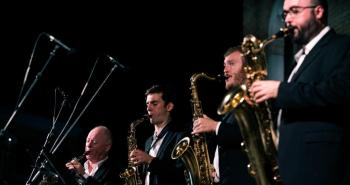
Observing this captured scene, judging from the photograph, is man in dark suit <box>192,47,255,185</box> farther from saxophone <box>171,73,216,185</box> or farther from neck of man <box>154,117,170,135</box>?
neck of man <box>154,117,170,135</box>

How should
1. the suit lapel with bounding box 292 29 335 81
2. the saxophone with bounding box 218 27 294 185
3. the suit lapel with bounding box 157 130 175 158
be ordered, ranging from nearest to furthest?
the suit lapel with bounding box 292 29 335 81 → the saxophone with bounding box 218 27 294 185 → the suit lapel with bounding box 157 130 175 158

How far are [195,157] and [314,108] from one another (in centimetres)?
191

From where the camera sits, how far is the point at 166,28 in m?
7.35

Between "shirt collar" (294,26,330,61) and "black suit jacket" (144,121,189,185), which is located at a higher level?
"shirt collar" (294,26,330,61)

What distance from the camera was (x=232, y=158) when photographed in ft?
11.9

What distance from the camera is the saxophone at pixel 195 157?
14.4 feet

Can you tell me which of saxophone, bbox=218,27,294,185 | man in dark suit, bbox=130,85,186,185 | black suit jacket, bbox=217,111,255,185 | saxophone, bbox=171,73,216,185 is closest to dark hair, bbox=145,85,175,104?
man in dark suit, bbox=130,85,186,185

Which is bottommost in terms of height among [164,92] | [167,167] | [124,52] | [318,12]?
[167,167]

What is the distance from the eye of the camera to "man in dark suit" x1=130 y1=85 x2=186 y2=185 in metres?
4.38

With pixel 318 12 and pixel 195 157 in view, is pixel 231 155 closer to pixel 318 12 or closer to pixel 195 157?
pixel 195 157

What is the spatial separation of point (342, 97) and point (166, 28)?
16.3 ft

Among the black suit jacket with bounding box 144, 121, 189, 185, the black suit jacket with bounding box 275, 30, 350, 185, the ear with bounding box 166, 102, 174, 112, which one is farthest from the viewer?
the ear with bounding box 166, 102, 174, 112

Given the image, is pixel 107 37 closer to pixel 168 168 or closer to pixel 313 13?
pixel 168 168

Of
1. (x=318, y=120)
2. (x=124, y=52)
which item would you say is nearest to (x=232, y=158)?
(x=318, y=120)
